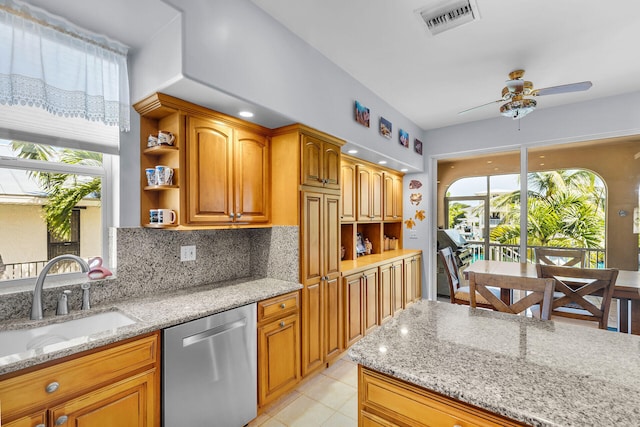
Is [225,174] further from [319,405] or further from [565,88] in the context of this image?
[565,88]

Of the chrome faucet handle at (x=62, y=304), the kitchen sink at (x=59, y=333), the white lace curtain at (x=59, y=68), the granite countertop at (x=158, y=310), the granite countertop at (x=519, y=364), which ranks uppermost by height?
the white lace curtain at (x=59, y=68)

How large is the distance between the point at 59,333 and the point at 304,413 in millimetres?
1601

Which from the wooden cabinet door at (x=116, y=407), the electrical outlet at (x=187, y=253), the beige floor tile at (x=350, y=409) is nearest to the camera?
the wooden cabinet door at (x=116, y=407)

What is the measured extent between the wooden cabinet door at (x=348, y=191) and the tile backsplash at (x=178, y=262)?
3.76 feet

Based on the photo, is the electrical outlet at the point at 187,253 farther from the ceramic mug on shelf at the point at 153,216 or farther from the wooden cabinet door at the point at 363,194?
the wooden cabinet door at the point at 363,194

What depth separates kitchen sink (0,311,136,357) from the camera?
1.43 m

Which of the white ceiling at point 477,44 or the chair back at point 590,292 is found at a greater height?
the white ceiling at point 477,44

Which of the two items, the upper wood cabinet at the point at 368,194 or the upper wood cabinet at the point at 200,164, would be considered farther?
the upper wood cabinet at the point at 368,194

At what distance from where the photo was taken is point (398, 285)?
3916 mm

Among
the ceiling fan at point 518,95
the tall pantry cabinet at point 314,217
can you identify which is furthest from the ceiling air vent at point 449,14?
the tall pantry cabinet at point 314,217

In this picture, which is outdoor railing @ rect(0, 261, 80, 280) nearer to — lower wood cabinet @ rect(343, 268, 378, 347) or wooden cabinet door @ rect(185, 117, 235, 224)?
wooden cabinet door @ rect(185, 117, 235, 224)

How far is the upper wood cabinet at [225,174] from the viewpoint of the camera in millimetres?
1963

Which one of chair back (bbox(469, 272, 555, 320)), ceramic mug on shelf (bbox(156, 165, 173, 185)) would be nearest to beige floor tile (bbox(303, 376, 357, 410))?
chair back (bbox(469, 272, 555, 320))

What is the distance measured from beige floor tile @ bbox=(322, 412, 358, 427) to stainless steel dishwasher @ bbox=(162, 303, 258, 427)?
51cm
